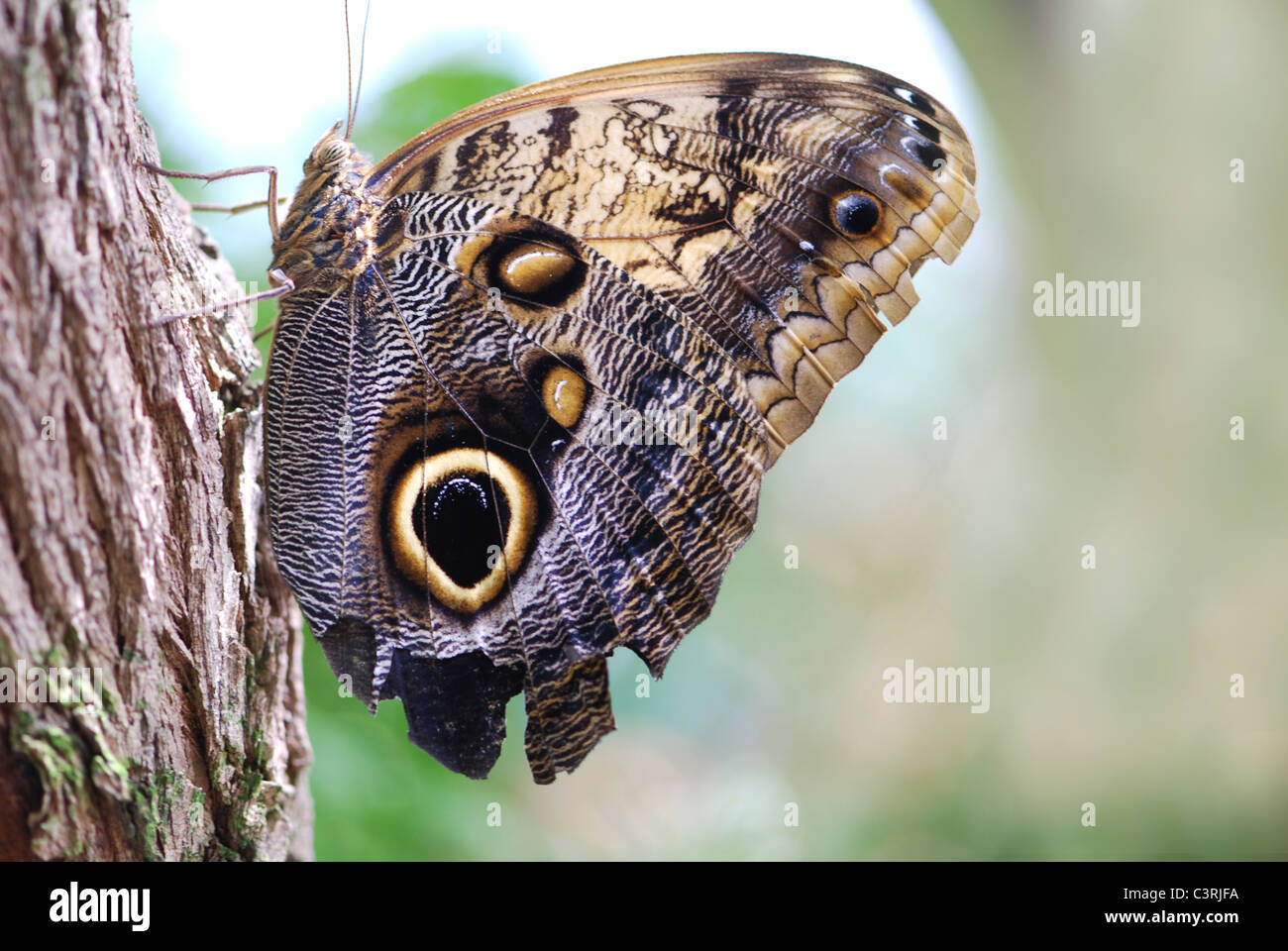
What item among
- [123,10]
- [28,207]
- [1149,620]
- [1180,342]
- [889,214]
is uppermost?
[1180,342]

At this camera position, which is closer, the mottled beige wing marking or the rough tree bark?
the rough tree bark

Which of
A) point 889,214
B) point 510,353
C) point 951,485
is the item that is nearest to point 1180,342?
point 951,485

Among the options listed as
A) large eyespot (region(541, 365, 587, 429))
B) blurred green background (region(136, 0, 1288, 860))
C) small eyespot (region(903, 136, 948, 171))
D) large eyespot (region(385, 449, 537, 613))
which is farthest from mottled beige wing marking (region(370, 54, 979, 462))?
blurred green background (region(136, 0, 1288, 860))

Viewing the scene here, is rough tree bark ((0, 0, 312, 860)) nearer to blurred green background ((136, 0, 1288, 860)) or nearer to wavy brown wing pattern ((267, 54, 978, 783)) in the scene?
wavy brown wing pattern ((267, 54, 978, 783))

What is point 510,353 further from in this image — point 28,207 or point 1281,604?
point 1281,604

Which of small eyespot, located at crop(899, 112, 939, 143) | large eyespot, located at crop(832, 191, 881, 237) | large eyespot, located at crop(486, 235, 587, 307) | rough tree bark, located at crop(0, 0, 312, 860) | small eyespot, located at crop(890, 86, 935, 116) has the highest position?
small eyespot, located at crop(890, 86, 935, 116)

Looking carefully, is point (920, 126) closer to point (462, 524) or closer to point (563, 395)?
point (563, 395)

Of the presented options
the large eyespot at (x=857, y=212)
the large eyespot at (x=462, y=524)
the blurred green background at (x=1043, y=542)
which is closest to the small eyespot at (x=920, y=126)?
the large eyespot at (x=857, y=212)
